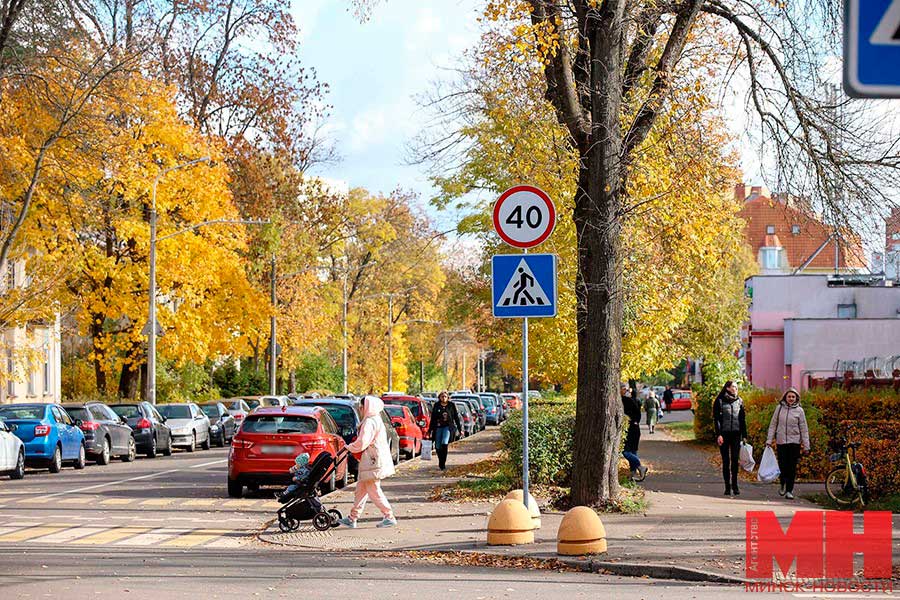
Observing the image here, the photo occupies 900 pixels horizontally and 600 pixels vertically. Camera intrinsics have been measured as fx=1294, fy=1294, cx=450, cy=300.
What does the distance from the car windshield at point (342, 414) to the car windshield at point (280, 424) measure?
6.45 m

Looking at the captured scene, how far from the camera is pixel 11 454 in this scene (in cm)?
2644

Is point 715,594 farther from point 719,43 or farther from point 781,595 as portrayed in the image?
point 719,43

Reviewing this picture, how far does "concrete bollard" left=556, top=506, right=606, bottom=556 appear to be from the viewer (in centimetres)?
1336

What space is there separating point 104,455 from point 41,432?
4397 mm

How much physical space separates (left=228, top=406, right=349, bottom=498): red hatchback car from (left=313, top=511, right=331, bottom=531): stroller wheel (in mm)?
4754

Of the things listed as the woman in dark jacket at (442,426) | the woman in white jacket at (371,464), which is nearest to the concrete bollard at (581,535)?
the woman in white jacket at (371,464)

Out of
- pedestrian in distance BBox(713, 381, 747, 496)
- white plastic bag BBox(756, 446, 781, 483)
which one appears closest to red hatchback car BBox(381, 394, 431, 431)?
pedestrian in distance BBox(713, 381, 747, 496)

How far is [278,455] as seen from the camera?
72.3ft

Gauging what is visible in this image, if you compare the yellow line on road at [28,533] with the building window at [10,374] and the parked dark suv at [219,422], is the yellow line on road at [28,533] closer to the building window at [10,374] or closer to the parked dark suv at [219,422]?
the building window at [10,374]

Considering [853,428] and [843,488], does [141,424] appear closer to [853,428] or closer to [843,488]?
[853,428]

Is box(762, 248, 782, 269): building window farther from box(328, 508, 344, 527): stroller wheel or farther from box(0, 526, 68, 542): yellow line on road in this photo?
box(0, 526, 68, 542): yellow line on road

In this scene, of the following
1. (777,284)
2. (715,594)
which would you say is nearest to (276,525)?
(715,594)

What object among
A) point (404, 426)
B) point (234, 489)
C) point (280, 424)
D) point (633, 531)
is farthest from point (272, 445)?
point (404, 426)

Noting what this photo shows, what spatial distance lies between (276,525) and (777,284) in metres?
37.1
